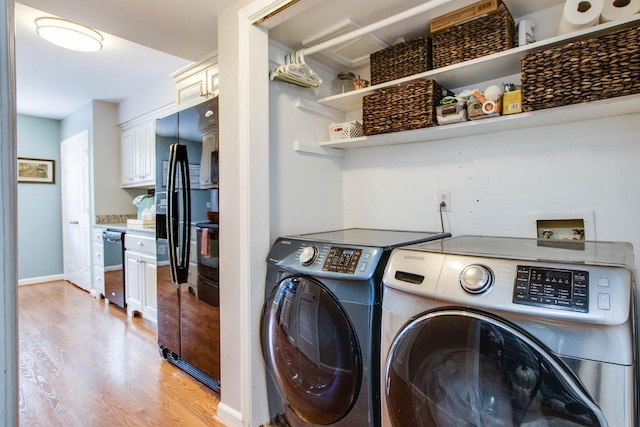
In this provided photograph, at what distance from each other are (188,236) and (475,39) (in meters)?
1.86

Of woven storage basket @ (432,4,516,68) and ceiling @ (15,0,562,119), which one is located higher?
ceiling @ (15,0,562,119)

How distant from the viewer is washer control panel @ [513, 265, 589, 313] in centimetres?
85

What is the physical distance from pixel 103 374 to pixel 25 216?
12.6 ft

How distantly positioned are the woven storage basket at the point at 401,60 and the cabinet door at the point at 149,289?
2.47 metres

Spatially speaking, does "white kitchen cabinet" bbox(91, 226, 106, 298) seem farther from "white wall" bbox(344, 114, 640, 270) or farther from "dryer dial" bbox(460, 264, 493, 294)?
"dryer dial" bbox(460, 264, 493, 294)

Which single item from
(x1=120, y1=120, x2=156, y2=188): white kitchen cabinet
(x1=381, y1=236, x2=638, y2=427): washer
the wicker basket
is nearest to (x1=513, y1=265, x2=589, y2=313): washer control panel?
(x1=381, y1=236, x2=638, y2=427): washer

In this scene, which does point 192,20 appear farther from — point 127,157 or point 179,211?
point 127,157

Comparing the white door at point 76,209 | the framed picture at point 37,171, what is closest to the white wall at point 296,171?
the white door at point 76,209

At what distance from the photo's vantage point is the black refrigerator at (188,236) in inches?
77.7

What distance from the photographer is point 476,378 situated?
98cm

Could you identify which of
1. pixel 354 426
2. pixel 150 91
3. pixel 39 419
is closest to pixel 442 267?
pixel 354 426

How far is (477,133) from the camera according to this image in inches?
68.1

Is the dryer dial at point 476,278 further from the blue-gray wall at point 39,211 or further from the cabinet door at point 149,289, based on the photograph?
the blue-gray wall at point 39,211

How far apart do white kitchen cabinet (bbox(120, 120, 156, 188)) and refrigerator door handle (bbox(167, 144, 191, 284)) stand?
6.07ft
